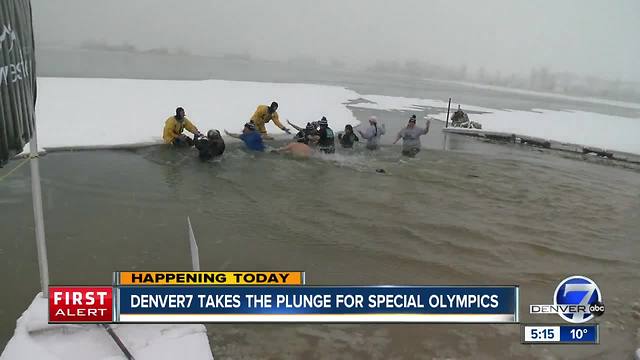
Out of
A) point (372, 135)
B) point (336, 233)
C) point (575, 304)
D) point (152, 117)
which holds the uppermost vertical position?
point (152, 117)

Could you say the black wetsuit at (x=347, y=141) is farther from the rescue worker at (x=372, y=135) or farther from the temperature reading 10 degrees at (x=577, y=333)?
the temperature reading 10 degrees at (x=577, y=333)

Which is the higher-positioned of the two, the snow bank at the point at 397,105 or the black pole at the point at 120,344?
the snow bank at the point at 397,105

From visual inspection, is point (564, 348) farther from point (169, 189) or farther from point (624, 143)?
point (624, 143)

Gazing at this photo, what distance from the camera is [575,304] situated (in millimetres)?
3598

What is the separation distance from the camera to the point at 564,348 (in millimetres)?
3461

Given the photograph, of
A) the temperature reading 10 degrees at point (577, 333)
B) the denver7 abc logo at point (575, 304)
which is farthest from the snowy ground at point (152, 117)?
the temperature reading 10 degrees at point (577, 333)

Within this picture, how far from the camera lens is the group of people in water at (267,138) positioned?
9.00 meters

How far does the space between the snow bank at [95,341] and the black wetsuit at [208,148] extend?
6.00 meters

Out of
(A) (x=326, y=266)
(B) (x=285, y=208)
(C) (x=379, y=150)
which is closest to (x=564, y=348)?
(A) (x=326, y=266)

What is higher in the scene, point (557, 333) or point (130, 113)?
point (130, 113)

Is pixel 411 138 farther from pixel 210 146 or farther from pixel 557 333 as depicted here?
pixel 557 333

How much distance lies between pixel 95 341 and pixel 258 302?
1081 mm

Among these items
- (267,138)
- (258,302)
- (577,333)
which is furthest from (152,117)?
(577,333)

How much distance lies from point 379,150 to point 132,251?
7.99 m
